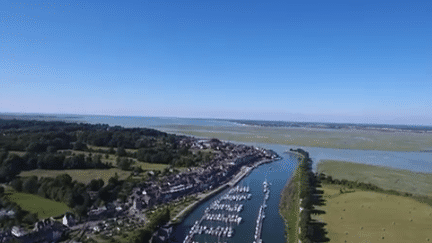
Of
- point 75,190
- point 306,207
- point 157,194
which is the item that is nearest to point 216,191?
point 157,194

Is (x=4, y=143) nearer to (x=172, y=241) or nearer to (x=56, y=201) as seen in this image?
(x=56, y=201)

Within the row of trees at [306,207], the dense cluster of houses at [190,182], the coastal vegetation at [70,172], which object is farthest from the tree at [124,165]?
the row of trees at [306,207]

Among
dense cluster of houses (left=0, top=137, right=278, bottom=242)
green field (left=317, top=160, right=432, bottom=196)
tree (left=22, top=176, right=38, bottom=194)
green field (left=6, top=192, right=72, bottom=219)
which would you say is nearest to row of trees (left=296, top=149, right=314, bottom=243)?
green field (left=317, top=160, right=432, bottom=196)

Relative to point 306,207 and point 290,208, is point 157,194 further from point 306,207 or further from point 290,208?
point 306,207

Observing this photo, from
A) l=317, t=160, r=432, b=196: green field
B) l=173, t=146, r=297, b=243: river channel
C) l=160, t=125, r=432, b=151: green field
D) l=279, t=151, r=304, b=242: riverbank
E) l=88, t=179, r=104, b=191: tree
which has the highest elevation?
l=160, t=125, r=432, b=151: green field

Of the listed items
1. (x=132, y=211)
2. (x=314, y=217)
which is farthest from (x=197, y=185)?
(x=314, y=217)

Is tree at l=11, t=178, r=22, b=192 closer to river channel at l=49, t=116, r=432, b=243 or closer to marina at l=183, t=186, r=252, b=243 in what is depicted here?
river channel at l=49, t=116, r=432, b=243

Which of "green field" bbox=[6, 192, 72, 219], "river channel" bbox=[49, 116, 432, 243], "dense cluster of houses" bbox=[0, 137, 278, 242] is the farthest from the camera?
"green field" bbox=[6, 192, 72, 219]
